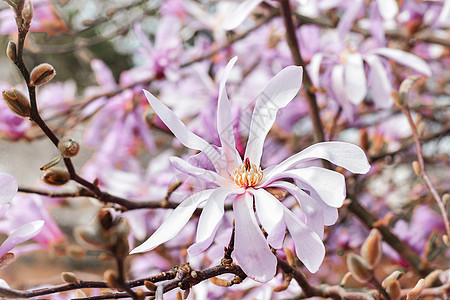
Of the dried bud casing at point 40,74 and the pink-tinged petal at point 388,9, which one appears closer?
the dried bud casing at point 40,74

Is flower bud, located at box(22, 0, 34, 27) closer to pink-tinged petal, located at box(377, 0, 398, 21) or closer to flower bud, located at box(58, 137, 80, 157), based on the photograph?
flower bud, located at box(58, 137, 80, 157)

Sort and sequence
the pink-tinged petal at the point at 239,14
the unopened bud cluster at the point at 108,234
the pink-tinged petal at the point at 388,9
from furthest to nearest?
the pink-tinged petal at the point at 388,9
the pink-tinged petal at the point at 239,14
the unopened bud cluster at the point at 108,234

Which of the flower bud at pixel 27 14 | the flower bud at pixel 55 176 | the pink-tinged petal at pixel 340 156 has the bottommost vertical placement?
the pink-tinged petal at pixel 340 156

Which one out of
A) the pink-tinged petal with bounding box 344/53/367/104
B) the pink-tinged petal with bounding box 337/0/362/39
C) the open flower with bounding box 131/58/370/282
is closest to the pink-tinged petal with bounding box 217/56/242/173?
the open flower with bounding box 131/58/370/282

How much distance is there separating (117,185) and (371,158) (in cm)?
50

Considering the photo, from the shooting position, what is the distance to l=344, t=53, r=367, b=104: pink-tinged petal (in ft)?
1.98

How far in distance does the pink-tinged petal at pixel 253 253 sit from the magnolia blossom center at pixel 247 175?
5 centimetres

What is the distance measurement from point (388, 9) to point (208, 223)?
52 centimetres

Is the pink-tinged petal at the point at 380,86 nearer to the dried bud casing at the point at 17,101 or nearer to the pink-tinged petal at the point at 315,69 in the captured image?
the pink-tinged petal at the point at 315,69

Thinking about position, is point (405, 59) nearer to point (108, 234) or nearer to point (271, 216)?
point (271, 216)

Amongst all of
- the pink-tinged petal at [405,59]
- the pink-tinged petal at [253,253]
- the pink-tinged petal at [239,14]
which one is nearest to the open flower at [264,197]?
the pink-tinged petal at [253,253]

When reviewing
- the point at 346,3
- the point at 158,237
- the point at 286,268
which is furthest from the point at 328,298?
the point at 346,3

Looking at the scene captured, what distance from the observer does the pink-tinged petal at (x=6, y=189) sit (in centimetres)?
33

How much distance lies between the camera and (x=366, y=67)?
671 millimetres
